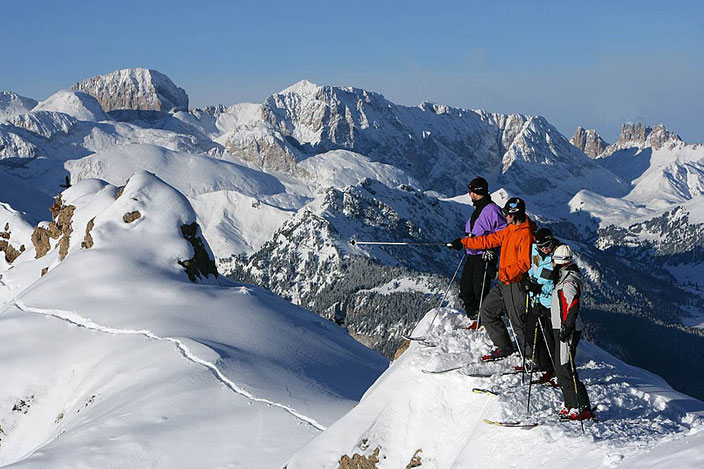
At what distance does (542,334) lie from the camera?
17.7m

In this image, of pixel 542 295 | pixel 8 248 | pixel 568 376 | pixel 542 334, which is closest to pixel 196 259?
pixel 8 248

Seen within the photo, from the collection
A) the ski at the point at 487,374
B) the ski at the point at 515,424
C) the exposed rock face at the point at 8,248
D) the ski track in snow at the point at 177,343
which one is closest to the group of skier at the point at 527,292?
the ski at the point at 487,374

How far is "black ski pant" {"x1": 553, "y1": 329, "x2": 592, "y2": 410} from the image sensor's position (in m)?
15.5

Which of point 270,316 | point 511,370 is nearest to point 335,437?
point 511,370

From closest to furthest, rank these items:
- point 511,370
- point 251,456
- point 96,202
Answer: point 511,370
point 251,456
point 96,202

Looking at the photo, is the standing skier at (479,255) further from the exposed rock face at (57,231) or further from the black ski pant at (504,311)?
the exposed rock face at (57,231)

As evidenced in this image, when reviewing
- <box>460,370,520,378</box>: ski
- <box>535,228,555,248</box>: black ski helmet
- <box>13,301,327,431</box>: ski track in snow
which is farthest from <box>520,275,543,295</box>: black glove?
<box>13,301,327,431</box>: ski track in snow

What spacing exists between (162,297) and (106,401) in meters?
12.6

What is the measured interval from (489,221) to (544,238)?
10.3 feet

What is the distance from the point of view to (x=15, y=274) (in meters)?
56.0

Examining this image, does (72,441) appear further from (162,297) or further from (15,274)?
(15,274)

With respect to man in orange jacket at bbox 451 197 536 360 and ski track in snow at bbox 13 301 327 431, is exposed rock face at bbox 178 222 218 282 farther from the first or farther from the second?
man in orange jacket at bbox 451 197 536 360

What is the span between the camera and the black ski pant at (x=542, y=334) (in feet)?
57.4

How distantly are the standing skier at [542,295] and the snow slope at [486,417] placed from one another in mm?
777
